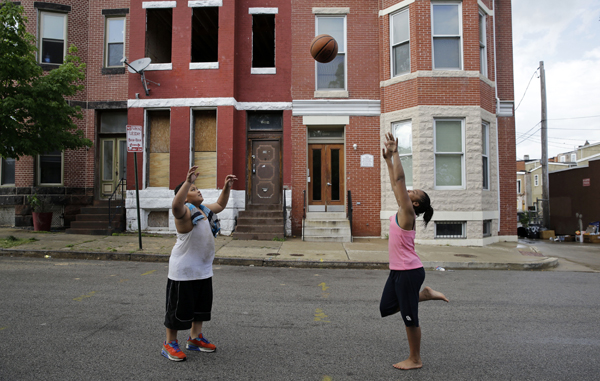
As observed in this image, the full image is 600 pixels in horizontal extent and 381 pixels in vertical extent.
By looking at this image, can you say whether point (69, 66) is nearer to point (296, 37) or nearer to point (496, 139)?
point (296, 37)

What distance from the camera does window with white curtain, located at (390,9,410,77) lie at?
41.5 feet

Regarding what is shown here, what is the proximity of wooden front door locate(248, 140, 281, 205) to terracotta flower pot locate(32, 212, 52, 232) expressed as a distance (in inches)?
268

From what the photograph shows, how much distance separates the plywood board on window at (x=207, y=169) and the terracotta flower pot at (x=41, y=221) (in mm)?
5161

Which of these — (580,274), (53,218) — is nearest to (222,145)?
(53,218)

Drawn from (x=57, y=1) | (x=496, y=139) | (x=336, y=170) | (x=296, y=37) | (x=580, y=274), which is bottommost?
(x=580, y=274)

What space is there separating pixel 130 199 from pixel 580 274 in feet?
41.6

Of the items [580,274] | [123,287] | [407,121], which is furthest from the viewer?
[407,121]

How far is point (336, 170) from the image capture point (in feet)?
44.2

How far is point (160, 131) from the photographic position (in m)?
13.5

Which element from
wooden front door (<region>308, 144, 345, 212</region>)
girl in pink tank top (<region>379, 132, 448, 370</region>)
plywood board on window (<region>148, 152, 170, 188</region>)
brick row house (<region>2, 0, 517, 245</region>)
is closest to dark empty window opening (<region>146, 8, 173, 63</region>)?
brick row house (<region>2, 0, 517, 245</region>)

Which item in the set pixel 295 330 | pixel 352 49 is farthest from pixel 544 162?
pixel 295 330

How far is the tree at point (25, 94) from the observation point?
9.70m

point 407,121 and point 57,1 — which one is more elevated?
point 57,1

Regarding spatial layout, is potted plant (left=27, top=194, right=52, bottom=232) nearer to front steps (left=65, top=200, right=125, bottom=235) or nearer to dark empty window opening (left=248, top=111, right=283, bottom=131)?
front steps (left=65, top=200, right=125, bottom=235)
